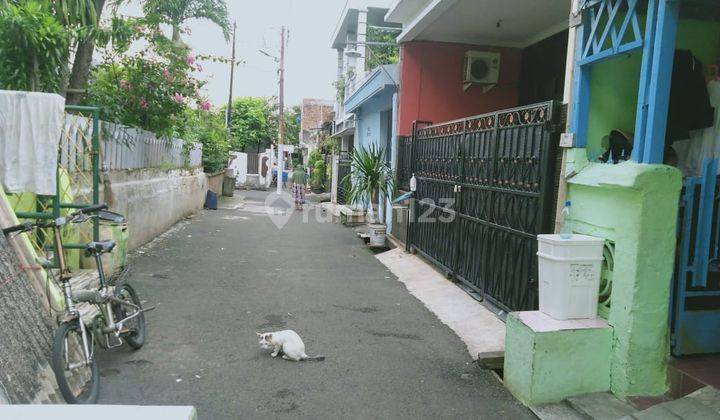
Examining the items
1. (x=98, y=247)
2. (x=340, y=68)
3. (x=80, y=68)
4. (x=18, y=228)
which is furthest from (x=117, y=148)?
(x=340, y=68)

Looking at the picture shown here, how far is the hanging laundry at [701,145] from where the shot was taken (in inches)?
163

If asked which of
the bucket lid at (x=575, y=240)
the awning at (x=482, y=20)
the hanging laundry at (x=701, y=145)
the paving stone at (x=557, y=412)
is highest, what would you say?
the awning at (x=482, y=20)

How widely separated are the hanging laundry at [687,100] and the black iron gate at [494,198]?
92 centimetres

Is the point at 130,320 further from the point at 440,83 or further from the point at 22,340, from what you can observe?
the point at 440,83

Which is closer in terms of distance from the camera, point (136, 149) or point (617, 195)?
point (617, 195)

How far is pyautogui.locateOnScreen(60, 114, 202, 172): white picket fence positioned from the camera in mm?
6516

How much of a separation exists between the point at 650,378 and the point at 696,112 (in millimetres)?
2114

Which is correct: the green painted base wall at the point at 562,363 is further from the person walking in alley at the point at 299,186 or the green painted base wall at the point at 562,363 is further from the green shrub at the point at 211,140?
the person walking in alley at the point at 299,186

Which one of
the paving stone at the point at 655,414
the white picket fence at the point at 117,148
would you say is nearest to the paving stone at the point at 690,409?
the paving stone at the point at 655,414

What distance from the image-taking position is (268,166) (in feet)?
102

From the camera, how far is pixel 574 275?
12.6 ft

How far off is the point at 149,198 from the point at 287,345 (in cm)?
666

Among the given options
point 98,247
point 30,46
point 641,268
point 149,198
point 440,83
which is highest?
point 440,83

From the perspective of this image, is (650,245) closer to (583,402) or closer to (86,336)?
(583,402)
